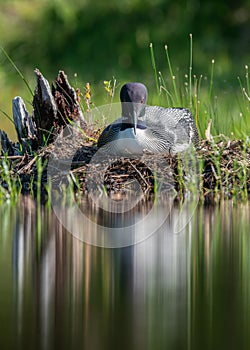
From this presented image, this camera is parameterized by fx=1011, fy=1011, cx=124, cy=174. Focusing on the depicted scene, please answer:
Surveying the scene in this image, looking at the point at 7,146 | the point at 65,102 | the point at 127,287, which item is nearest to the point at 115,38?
the point at 7,146

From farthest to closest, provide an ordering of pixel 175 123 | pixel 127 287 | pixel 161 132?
pixel 175 123 < pixel 161 132 < pixel 127 287

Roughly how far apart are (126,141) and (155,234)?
2014 mm

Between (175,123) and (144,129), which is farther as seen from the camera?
(175,123)

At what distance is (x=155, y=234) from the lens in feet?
20.8

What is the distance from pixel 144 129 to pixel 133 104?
23 centimetres

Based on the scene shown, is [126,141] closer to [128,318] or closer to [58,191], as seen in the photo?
[58,191]

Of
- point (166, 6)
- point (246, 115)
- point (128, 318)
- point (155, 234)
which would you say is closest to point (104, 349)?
point (128, 318)

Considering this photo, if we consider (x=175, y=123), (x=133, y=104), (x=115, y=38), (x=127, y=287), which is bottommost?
(x=127, y=287)

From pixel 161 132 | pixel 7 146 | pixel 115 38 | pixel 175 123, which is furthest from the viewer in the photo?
pixel 115 38

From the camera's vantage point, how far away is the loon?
27.1 feet

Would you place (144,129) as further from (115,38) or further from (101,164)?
(115,38)

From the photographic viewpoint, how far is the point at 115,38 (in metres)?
18.7

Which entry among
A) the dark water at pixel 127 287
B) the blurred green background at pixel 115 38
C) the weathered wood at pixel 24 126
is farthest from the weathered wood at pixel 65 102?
the blurred green background at pixel 115 38

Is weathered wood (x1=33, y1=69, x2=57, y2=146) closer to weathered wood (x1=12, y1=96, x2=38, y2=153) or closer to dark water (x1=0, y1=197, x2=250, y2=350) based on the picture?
weathered wood (x1=12, y1=96, x2=38, y2=153)
